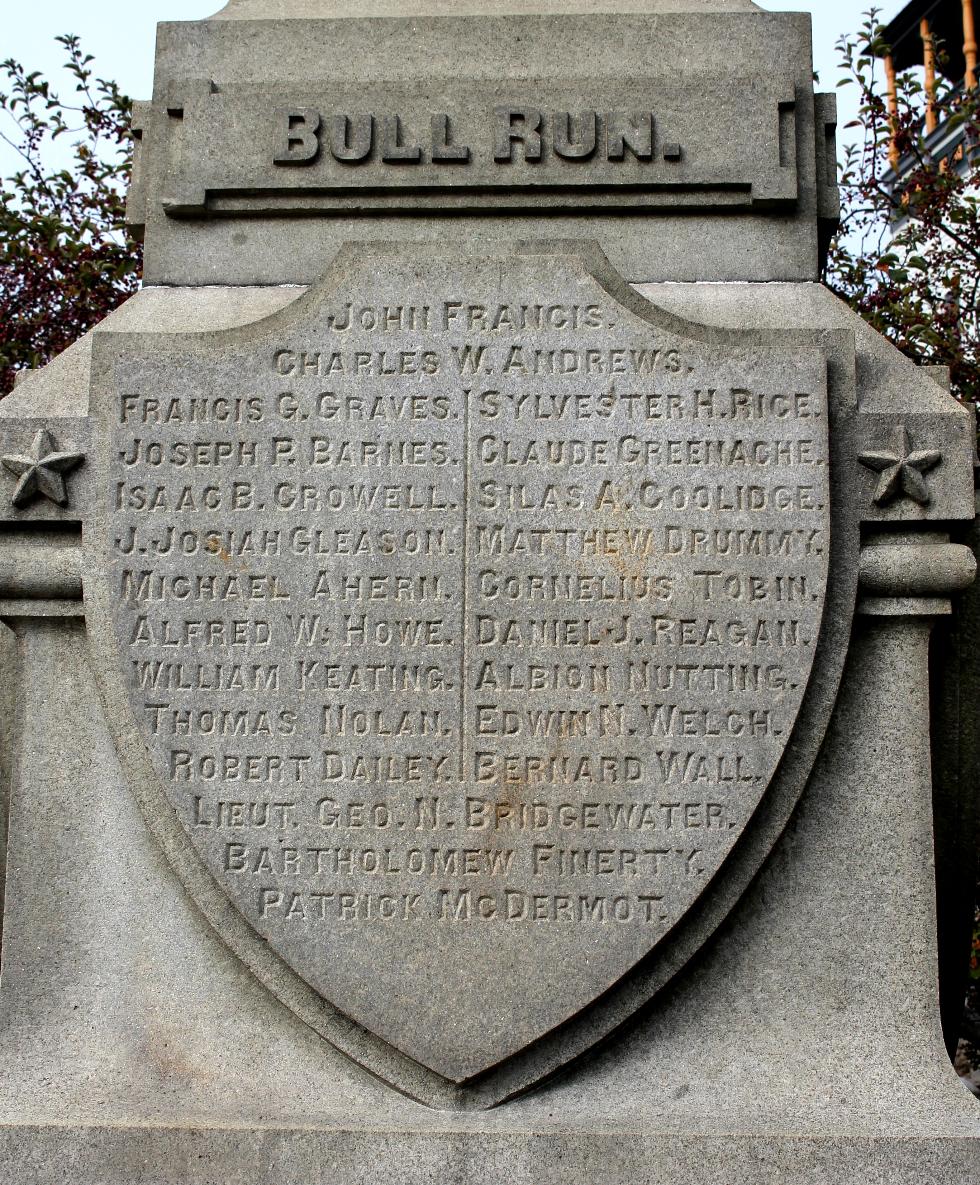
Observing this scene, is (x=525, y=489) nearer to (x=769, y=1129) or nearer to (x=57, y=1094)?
(x=769, y=1129)

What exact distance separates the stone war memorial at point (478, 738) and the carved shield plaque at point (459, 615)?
0.01 meters

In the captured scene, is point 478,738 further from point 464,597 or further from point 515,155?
point 515,155

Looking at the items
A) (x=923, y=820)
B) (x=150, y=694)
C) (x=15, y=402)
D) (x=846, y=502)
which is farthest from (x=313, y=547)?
(x=923, y=820)

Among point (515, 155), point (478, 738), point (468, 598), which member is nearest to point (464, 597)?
point (468, 598)

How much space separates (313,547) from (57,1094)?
1671 millimetres

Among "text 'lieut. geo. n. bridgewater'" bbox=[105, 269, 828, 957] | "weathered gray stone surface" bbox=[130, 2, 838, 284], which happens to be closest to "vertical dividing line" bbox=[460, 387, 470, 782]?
"text 'lieut. geo. n. bridgewater'" bbox=[105, 269, 828, 957]

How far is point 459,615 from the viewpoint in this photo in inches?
157

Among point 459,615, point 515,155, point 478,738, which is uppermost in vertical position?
point 515,155

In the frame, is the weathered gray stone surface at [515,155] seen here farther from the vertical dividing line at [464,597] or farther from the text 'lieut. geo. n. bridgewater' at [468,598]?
the vertical dividing line at [464,597]

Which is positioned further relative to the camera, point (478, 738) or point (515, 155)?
point (515, 155)

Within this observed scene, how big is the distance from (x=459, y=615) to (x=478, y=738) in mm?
356

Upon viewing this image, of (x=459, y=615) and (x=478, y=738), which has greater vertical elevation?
(x=459, y=615)

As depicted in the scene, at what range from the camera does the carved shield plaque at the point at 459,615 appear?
3844 millimetres

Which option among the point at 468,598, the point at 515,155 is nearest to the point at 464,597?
the point at 468,598
